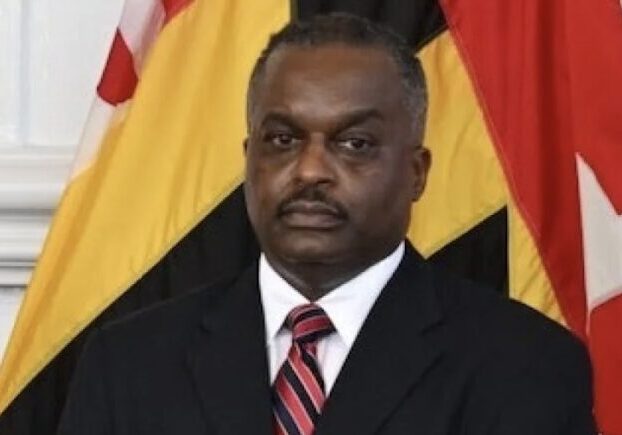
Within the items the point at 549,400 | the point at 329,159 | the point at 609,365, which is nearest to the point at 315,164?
the point at 329,159

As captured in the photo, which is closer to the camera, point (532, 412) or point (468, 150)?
point (532, 412)

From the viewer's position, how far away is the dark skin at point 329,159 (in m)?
1.14

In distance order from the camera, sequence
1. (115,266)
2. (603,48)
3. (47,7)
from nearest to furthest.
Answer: (603,48) → (115,266) → (47,7)

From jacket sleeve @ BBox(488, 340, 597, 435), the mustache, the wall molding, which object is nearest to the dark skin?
the mustache

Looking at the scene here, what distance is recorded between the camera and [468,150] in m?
1.75

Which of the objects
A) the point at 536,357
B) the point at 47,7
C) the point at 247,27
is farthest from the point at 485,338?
the point at 47,7

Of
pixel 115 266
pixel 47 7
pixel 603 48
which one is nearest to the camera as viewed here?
pixel 603 48

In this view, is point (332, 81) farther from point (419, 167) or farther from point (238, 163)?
point (238, 163)

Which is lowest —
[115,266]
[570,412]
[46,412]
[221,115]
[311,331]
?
[570,412]

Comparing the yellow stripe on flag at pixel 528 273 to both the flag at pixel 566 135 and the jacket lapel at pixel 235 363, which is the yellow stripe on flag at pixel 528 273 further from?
the jacket lapel at pixel 235 363

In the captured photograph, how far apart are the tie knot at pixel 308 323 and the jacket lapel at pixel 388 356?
0.03m

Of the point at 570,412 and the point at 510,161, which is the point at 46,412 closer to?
the point at 510,161

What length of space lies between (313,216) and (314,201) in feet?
0.04

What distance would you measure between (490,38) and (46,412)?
628 mm
